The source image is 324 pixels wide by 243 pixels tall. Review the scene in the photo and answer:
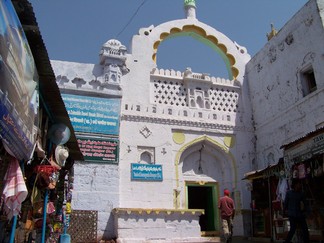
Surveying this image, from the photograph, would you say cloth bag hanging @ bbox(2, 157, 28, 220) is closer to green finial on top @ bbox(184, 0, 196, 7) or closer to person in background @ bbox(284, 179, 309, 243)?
person in background @ bbox(284, 179, 309, 243)

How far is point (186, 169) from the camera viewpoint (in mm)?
12703

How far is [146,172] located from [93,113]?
2566 millimetres

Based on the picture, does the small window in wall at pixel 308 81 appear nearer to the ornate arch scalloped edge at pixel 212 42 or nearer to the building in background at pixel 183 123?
the building in background at pixel 183 123

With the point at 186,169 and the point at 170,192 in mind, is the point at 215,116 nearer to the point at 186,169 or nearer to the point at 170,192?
the point at 186,169

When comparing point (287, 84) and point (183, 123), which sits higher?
point (287, 84)

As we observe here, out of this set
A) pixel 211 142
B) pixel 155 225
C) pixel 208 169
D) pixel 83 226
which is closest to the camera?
pixel 155 225

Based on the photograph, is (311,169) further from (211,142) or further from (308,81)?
(211,142)

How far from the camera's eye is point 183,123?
1263cm

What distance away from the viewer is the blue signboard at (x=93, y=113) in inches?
445

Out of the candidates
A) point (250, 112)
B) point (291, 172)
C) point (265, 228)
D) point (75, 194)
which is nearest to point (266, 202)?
point (265, 228)

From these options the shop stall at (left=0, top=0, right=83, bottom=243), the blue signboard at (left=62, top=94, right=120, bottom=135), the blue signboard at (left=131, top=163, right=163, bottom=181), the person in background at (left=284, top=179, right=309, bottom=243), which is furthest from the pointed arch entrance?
the shop stall at (left=0, top=0, right=83, bottom=243)

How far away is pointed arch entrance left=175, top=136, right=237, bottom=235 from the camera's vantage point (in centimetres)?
1248

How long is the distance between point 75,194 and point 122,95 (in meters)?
3.64

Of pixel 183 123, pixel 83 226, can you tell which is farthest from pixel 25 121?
pixel 183 123
